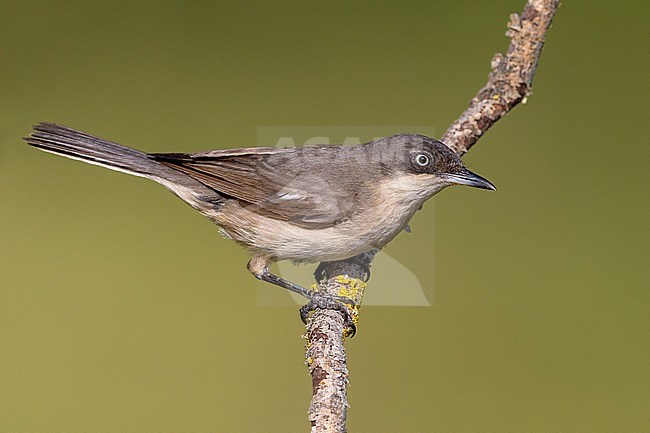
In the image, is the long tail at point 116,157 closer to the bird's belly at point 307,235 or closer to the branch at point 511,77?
the bird's belly at point 307,235

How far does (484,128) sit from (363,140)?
0.71 feet

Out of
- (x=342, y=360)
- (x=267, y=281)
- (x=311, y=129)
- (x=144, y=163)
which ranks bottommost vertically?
(x=342, y=360)

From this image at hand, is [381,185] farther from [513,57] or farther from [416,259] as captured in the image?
[513,57]

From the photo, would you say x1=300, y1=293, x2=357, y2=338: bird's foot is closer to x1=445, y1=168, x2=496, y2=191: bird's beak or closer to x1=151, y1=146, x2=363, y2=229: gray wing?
x1=151, y1=146, x2=363, y2=229: gray wing

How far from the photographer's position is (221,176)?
37.6 inches

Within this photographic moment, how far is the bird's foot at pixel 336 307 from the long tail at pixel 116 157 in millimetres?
184

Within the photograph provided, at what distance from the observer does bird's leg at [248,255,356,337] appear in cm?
94

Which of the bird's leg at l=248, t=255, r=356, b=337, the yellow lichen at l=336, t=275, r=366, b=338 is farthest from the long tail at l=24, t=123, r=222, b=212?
the yellow lichen at l=336, t=275, r=366, b=338

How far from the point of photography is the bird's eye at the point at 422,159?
0.89 meters

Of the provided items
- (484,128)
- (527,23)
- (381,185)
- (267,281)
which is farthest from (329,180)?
(527,23)

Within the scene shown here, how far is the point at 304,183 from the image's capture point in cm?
94

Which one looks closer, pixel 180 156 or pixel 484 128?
pixel 180 156

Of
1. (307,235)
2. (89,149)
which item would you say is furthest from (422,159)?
(89,149)

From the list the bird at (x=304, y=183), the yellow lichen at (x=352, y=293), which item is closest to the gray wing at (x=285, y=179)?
the bird at (x=304, y=183)
